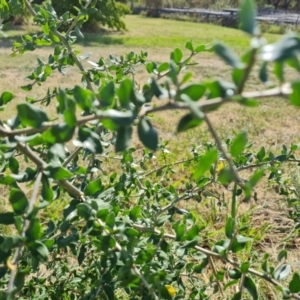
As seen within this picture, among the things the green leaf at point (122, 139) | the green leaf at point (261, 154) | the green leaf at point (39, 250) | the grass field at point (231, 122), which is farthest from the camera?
the grass field at point (231, 122)

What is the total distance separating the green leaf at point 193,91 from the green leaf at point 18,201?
0.24 m

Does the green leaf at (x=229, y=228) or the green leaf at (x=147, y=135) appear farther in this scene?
the green leaf at (x=229, y=228)

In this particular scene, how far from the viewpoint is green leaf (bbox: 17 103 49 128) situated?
44cm

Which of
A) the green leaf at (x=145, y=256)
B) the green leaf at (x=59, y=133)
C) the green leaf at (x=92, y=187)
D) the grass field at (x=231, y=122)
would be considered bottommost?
the grass field at (x=231, y=122)

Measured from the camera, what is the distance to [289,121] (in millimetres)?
4234

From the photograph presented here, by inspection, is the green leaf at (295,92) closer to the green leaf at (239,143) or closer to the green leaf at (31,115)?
the green leaf at (239,143)

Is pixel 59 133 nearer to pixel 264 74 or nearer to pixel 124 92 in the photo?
pixel 124 92

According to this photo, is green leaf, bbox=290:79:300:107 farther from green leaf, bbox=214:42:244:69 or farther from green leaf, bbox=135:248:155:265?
green leaf, bbox=135:248:155:265

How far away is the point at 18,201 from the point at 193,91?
265 millimetres

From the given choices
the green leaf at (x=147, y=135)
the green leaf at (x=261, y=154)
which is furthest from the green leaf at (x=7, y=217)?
the green leaf at (x=261, y=154)

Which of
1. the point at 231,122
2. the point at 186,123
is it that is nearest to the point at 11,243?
the point at 186,123

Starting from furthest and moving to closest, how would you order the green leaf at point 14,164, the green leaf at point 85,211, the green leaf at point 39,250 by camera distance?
1. the green leaf at point 14,164
2. the green leaf at point 85,211
3. the green leaf at point 39,250

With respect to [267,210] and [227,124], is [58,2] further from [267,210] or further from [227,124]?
[267,210]

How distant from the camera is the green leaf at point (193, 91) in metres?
0.37
